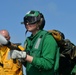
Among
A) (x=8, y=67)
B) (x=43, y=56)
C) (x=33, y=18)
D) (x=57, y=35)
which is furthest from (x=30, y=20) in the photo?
(x=8, y=67)

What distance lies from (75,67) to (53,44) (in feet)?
4.15

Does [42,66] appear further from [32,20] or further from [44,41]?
[32,20]

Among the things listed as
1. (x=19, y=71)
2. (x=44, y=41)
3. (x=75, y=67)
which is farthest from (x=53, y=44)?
(x=19, y=71)

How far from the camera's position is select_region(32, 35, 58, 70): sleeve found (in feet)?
21.7

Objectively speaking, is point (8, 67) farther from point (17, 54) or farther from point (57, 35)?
point (17, 54)

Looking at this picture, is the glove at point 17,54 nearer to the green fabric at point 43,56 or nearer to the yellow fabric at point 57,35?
the green fabric at point 43,56

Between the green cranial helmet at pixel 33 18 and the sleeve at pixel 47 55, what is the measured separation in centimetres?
48

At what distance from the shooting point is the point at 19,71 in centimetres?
1017

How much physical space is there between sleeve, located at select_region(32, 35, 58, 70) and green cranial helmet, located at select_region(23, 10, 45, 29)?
19.1 inches

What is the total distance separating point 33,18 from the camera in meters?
7.23

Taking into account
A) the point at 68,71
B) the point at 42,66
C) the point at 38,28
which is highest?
the point at 38,28

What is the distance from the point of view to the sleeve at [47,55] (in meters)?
6.62

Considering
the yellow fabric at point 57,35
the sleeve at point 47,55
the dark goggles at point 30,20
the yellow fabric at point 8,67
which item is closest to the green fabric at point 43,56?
the sleeve at point 47,55

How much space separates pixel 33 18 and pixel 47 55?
929 millimetres
